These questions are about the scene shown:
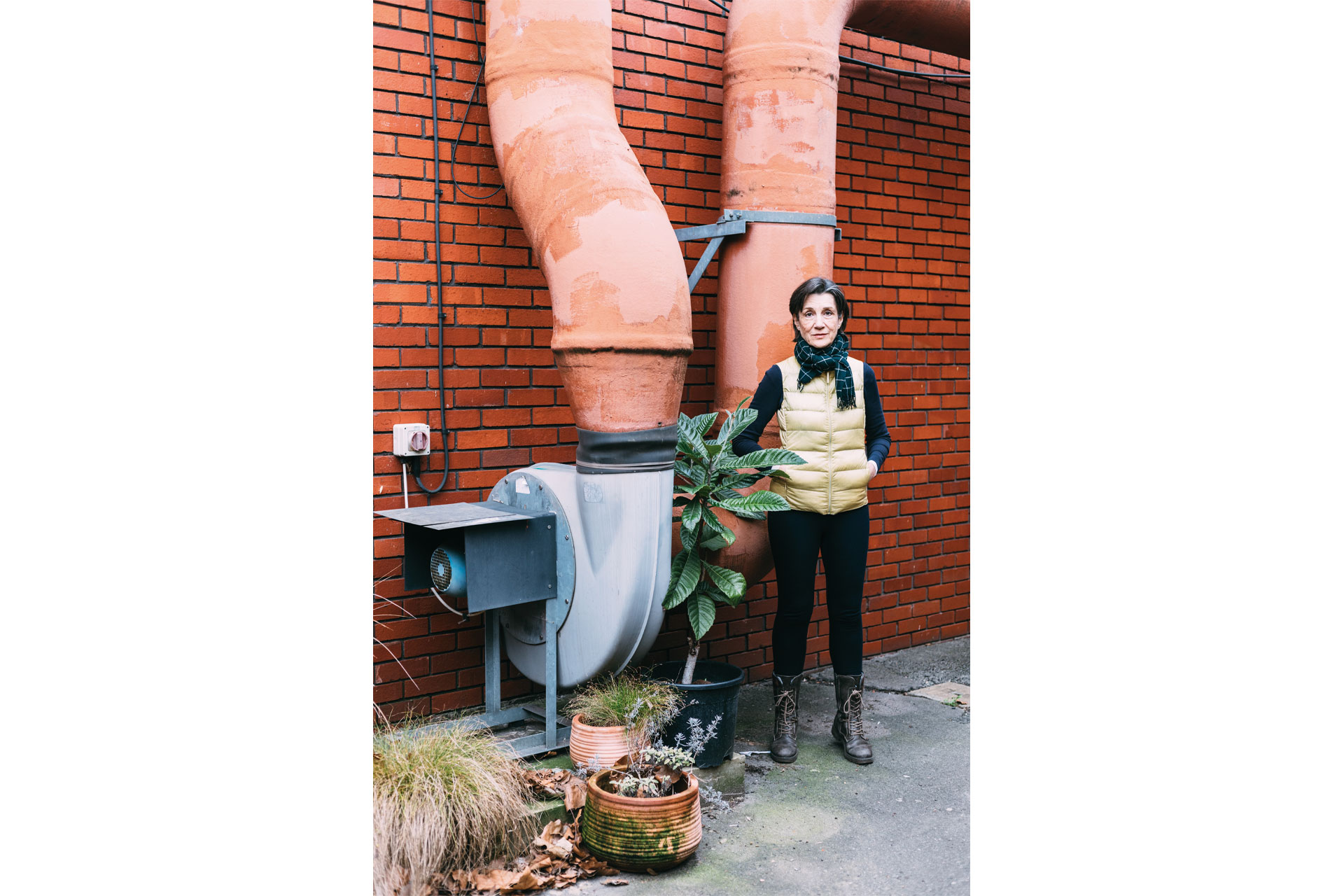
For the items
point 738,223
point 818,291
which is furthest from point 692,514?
point 738,223

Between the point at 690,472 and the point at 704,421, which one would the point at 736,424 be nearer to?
the point at 704,421

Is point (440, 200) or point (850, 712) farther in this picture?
point (850, 712)

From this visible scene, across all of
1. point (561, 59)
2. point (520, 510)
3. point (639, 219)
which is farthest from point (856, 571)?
point (561, 59)

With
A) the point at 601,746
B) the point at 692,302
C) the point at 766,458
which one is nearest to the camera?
the point at 601,746

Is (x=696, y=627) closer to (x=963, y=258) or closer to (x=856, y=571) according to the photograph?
(x=856, y=571)

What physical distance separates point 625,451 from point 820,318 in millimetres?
939

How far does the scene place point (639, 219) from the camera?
3014mm

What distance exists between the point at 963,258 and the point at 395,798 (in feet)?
A: 13.9

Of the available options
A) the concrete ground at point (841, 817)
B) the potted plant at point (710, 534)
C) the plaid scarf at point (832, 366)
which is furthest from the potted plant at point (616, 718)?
the plaid scarf at point (832, 366)

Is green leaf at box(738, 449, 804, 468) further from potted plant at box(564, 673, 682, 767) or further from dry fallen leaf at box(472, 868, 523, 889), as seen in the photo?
dry fallen leaf at box(472, 868, 523, 889)

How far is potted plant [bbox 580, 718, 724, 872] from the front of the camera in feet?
8.95

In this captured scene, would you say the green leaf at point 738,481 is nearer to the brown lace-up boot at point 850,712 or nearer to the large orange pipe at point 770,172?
Result: the large orange pipe at point 770,172

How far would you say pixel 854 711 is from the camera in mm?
3705

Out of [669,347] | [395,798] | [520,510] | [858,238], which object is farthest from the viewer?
[858,238]
